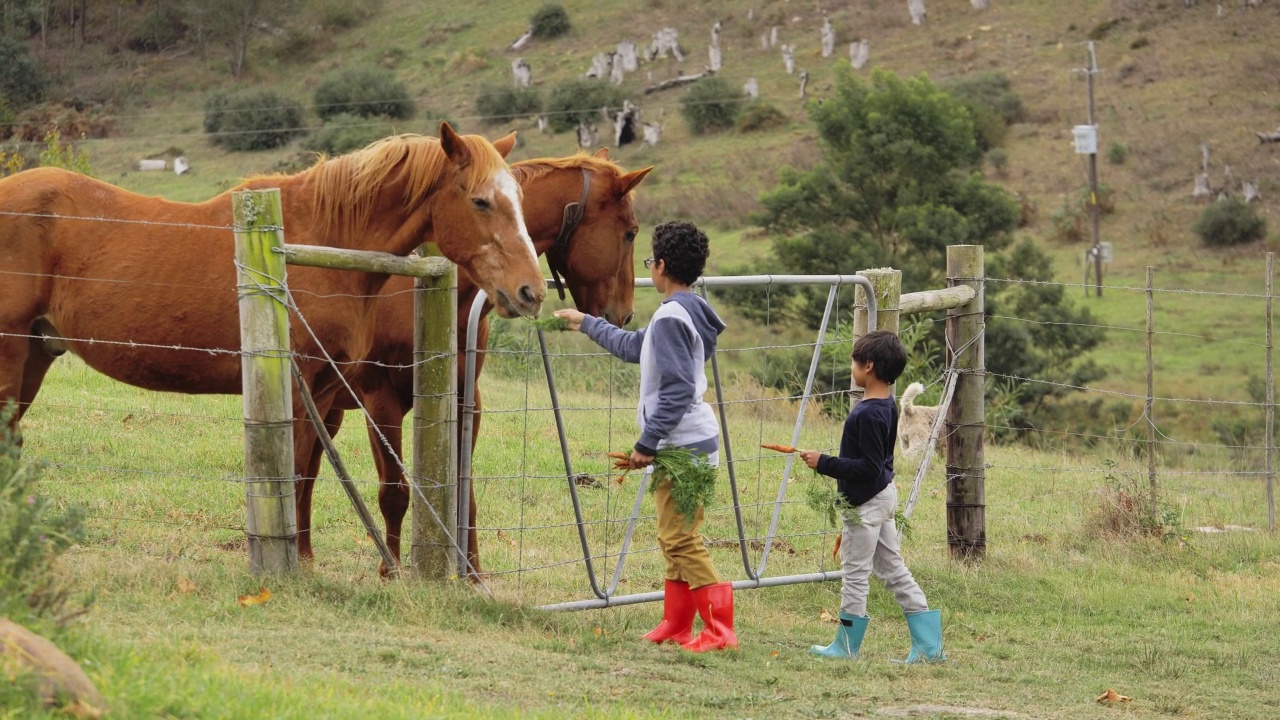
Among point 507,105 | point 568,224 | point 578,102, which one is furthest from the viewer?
point 507,105

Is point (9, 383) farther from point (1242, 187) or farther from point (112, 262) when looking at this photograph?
point (1242, 187)

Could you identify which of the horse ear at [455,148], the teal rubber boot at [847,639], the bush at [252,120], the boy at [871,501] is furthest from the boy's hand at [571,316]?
the bush at [252,120]

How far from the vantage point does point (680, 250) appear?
5.24 meters

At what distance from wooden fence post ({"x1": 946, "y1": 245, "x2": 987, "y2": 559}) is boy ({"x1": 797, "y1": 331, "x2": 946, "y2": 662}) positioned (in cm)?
202

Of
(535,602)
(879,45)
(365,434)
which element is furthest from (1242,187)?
(535,602)

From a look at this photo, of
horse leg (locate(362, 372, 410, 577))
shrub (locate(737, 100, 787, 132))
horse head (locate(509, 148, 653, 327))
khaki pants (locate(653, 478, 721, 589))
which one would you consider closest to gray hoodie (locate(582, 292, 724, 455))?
khaki pants (locate(653, 478, 721, 589))

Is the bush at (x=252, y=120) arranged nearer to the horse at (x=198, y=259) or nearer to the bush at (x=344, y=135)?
the bush at (x=344, y=135)

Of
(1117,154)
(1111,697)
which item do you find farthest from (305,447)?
(1117,154)

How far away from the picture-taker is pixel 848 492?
18.1 ft

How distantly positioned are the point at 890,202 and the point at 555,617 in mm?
26638

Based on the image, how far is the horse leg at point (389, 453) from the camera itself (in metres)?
6.32

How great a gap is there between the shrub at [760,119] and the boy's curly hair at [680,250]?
130ft

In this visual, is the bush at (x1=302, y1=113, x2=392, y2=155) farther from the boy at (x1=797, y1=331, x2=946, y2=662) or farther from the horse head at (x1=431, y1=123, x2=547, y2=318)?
the boy at (x1=797, y1=331, x2=946, y2=662)

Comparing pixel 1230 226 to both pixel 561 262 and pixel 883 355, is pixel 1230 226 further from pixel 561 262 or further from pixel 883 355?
pixel 883 355
